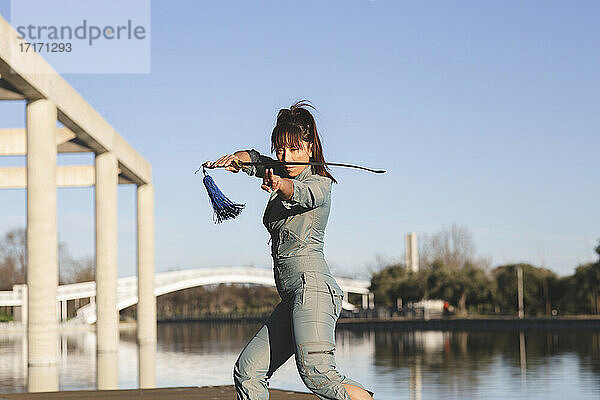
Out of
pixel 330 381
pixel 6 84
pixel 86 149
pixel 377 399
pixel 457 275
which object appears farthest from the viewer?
pixel 457 275

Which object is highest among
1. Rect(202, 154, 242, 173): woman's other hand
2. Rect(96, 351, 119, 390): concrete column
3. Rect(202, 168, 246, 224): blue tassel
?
Rect(202, 154, 242, 173): woman's other hand

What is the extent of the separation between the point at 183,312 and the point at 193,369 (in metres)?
60.1

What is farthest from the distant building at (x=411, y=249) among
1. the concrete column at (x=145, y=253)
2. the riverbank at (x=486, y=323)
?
the concrete column at (x=145, y=253)

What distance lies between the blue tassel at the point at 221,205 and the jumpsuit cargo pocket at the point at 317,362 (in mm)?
580

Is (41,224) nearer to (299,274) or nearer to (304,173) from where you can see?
(304,173)

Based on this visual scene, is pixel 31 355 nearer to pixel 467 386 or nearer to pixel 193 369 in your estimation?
pixel 193 369

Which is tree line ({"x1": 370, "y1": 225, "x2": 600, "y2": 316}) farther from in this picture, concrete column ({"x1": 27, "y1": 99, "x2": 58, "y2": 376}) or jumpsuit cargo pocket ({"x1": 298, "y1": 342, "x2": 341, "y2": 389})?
jumpsuit cargo pocket ({"x1": 298, "y1": 342, "x2": 341, "y2": 389})

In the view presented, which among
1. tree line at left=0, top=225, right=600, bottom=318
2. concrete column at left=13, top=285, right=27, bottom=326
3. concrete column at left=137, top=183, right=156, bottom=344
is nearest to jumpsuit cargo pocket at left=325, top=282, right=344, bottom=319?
concrete column at left=137, top=183, right=156, bottom=344

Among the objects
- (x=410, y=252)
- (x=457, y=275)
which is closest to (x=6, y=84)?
(x=457, y=275)

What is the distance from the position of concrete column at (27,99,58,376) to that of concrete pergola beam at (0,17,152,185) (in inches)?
20.5

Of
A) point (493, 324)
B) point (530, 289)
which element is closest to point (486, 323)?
point (493, 324)

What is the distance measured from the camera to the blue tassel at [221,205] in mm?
3646

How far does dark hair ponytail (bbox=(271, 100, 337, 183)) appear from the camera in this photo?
3662mm

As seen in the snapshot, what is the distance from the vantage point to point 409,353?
18969 mm
